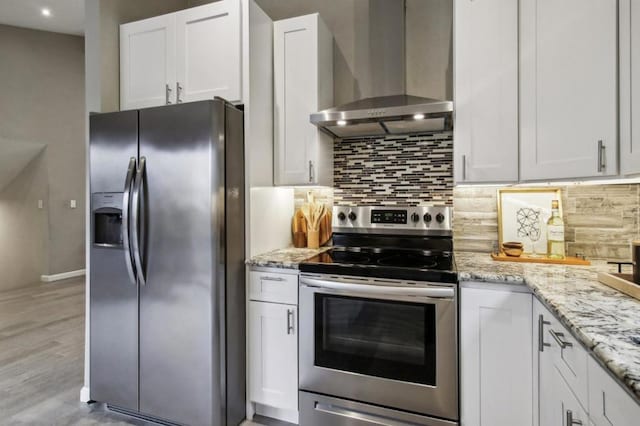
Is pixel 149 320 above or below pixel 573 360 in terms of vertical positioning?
below

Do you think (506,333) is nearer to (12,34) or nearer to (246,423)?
(246,423)

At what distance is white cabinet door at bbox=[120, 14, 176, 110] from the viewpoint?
2.27 m

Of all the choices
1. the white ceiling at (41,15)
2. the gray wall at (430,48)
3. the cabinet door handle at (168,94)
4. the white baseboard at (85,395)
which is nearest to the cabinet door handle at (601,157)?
the gray wall at (430,48)

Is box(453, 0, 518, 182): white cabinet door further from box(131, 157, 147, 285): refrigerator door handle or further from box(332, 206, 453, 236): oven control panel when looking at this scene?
box(131, 157, 147, 285): refrigerator door handle

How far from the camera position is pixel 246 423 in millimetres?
2082

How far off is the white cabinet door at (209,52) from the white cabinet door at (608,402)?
2.05m

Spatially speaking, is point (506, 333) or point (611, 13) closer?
point (611, 13)

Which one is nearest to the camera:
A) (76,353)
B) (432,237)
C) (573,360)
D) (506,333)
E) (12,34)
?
(573,360)

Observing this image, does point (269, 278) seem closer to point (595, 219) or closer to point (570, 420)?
point (570, 420)

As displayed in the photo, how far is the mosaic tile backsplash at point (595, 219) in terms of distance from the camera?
193 cm

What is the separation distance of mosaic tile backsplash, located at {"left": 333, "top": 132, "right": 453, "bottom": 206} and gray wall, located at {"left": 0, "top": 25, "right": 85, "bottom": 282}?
4.99 meters

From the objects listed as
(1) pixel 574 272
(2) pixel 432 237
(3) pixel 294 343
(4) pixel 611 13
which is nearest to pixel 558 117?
(4) pixel 611 13

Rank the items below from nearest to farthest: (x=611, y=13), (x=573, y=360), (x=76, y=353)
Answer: (x=573, y=360)
(x=611, y=13)
(x=76, y=353)

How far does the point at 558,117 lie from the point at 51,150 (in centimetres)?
649
